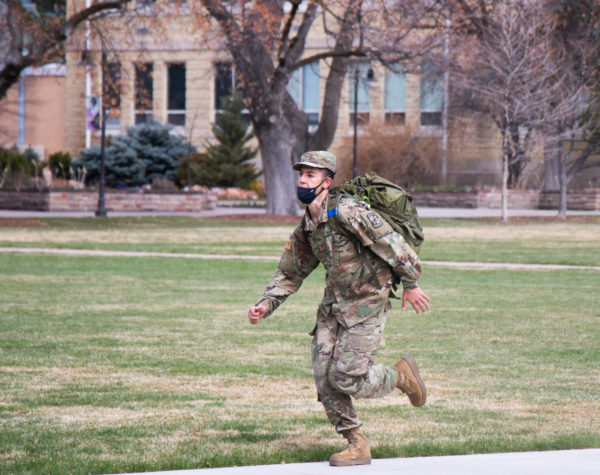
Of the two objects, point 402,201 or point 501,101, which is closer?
point 402,201

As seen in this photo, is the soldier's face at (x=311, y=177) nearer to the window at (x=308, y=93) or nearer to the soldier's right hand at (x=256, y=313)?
the soldier's right hand at (x=256, y=313)

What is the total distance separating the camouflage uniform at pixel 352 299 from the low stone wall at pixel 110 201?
33.6 m

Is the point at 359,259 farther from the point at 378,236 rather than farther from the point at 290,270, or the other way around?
the point at 290,270

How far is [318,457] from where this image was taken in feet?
18.5

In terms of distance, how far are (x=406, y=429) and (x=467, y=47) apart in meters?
30.1

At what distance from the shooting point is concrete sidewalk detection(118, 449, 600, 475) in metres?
5.07

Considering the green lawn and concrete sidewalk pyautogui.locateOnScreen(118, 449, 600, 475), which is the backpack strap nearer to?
concrete sidewalk pyautogui.locateOnScreen(118, 449, 600, 475)

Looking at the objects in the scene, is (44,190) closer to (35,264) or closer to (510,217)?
(510,217)

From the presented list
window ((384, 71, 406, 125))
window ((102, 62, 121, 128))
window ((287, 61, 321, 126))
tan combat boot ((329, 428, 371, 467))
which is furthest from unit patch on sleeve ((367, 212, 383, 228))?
window ((287, 61, 321, 126))

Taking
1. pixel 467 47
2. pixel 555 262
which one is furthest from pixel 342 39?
pixel 555 262

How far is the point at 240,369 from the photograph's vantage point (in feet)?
28.7

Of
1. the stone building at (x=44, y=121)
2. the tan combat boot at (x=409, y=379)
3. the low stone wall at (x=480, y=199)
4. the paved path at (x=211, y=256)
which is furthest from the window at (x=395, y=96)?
the tan combat boot at (x=409, y=379)

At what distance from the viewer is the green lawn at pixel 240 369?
5.99 meters

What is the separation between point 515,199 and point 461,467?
4087 centimetres
